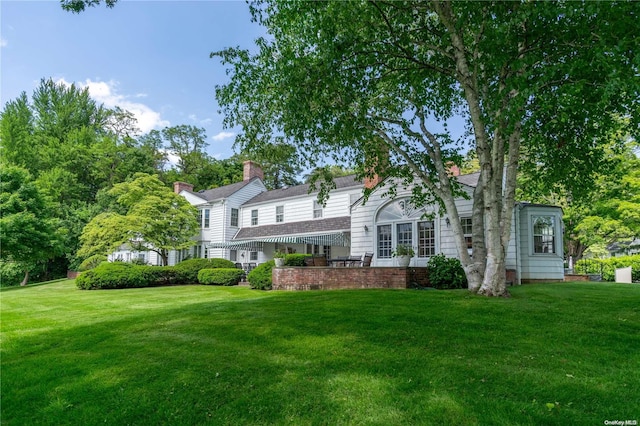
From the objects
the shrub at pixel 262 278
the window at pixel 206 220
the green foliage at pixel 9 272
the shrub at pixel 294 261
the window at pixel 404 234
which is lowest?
the green foliage at pixel 9 272

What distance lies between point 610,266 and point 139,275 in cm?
2666

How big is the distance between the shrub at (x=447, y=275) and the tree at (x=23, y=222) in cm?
2312

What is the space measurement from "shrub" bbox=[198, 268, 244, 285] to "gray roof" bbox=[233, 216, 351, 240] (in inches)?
219

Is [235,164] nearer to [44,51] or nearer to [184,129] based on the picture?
[184,129]

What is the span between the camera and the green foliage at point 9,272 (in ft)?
93.7

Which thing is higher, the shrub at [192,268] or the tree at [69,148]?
the tree at [69,148]

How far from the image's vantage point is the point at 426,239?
16.0m

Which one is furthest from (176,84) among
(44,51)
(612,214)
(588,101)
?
(612,214)

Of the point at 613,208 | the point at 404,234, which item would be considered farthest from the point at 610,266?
the point at 404,234

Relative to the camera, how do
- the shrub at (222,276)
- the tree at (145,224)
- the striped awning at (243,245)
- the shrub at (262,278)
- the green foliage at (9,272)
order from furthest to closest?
the green foliage at (9,272)
the striped awning at (243,245)
the tree at (145,224)
the shrub at (222,276)
the shrub at (262,278)

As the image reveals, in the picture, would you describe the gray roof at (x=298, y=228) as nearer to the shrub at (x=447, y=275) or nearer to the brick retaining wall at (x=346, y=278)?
the brick retaining wall at (x=346, y=278)

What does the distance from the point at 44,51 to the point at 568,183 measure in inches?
660

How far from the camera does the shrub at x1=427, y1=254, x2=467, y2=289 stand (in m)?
12.7

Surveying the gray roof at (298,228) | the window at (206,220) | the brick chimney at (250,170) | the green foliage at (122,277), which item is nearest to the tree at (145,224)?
the window at (206,220)
